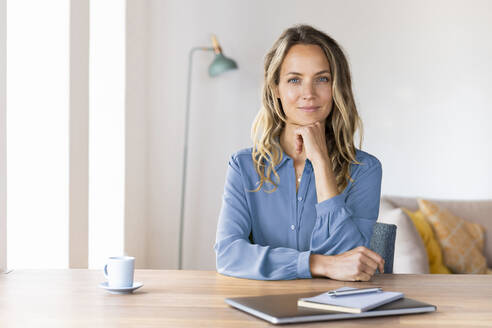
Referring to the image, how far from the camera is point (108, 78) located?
12.1 ft

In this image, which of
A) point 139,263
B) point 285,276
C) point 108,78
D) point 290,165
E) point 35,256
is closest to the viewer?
point 285,276

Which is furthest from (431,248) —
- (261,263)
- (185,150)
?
(261,263)

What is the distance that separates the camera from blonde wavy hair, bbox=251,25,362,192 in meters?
2.07

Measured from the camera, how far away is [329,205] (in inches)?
74.2

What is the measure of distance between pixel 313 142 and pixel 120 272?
2.75 ft

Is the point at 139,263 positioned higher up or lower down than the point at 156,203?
lower down

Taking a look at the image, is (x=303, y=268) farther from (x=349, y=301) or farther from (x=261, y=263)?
(x=349, y=301)

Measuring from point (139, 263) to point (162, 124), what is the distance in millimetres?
956

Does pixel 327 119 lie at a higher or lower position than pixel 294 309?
higher

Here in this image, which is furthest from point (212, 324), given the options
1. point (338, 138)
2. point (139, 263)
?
point (139, 263)

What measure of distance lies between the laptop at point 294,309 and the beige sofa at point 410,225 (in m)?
2.13

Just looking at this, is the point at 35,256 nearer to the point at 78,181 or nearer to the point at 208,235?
the point at 78,181

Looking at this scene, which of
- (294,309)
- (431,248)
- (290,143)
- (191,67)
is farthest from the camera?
(191,67)

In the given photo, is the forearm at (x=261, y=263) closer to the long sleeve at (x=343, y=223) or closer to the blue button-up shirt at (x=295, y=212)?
the blue button-up shirt at (x=295, y=212)
